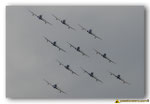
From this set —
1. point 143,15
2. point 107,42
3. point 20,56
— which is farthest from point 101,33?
point 20,56

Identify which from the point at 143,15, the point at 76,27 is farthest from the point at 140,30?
the point at 76,27

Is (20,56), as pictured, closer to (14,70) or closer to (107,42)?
(14,70)

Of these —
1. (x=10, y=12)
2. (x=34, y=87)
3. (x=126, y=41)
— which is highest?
(x=10, y=12)

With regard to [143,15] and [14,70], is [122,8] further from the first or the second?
[14,70]

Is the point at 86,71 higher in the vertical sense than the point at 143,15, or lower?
lower

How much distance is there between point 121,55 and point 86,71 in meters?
0.92

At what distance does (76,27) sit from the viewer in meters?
13.2

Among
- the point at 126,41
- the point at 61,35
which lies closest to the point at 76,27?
the point at 61,35

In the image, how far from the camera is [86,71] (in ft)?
43.2

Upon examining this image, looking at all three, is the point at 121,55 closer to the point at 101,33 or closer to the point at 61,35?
the point at 101,33

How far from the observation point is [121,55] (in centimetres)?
1316

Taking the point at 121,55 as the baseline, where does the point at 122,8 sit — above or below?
above

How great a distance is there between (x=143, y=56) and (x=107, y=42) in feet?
3.00

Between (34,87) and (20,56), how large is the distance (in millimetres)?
811
